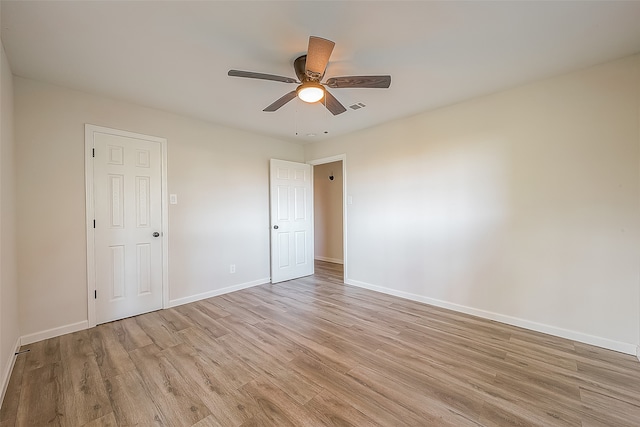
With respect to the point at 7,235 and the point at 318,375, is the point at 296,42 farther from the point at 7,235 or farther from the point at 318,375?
the point at 7,235

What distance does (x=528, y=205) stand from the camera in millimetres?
2646

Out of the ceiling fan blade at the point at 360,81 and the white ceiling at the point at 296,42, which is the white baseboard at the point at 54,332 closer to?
the white ceiling at the point at 296,42

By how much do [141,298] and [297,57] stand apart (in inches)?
125

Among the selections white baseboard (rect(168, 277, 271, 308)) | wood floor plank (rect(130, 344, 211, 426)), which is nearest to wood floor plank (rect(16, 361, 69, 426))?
wood floor plank (rect(130, 344, 211, 426))

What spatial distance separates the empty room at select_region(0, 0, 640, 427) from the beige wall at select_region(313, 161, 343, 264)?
2359 mm

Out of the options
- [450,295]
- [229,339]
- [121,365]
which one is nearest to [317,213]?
[450,295]

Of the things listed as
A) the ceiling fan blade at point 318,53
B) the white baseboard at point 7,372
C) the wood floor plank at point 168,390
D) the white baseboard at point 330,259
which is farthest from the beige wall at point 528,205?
the white baseboard at point 7,372

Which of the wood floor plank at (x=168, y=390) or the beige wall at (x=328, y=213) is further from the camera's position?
the beige wall at (x=328, y=213)

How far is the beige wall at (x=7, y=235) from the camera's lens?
1880 mm

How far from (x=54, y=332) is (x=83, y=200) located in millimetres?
1329

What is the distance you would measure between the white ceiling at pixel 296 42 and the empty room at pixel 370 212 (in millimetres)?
18

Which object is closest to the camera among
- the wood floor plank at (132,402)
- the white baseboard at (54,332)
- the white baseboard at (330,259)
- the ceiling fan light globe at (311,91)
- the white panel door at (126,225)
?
the wood floor plank at (132,402)

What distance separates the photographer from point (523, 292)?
2695mm

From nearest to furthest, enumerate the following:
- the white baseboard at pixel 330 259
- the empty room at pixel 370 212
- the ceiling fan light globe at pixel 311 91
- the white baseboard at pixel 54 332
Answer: the empty room at pixel 370 212, the ceiling fan light globe at pixel 311 91, the white baseboard at pixel 54 332, the white baseboard at pixel 330 259
